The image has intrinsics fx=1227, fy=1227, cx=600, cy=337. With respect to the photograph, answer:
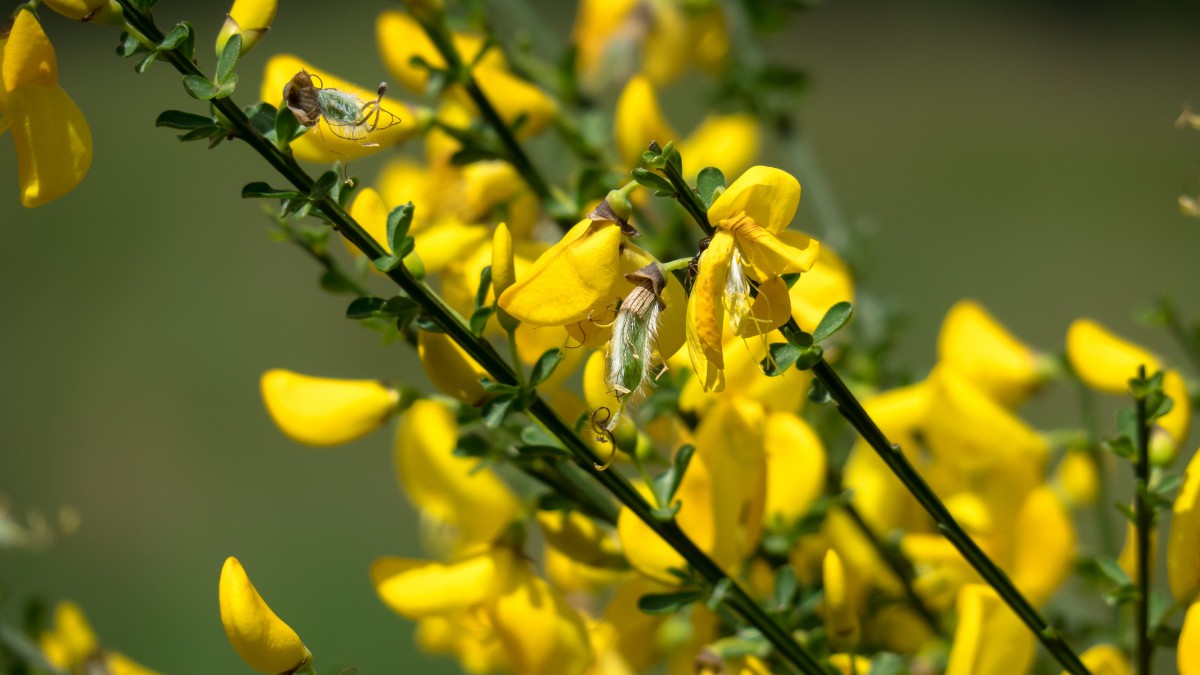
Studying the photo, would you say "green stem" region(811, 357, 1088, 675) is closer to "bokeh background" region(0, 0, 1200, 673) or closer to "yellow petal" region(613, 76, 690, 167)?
"yellow petal" region(613, 76, 690, 167)

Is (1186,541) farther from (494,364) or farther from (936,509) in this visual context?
(494,364)

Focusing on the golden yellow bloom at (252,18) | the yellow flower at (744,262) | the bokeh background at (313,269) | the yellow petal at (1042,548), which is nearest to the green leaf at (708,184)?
the yellow flower at (744,262)

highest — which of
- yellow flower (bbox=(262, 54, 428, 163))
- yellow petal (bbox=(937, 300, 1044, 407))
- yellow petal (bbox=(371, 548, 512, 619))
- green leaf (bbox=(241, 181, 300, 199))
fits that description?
green leaf (bbox=(241, 181, 300, 199))

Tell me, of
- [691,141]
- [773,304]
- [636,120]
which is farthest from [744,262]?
[691,141]

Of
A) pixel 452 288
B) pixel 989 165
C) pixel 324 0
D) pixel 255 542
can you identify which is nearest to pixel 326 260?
pixel 452 288

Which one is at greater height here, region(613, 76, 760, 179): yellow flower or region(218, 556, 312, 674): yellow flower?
region(613, 76, 760, 179): yellow flower

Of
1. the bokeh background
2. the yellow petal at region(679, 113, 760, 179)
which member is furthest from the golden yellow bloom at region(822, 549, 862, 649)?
the bokeh background

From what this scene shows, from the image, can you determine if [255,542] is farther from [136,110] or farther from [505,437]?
[136,110]
